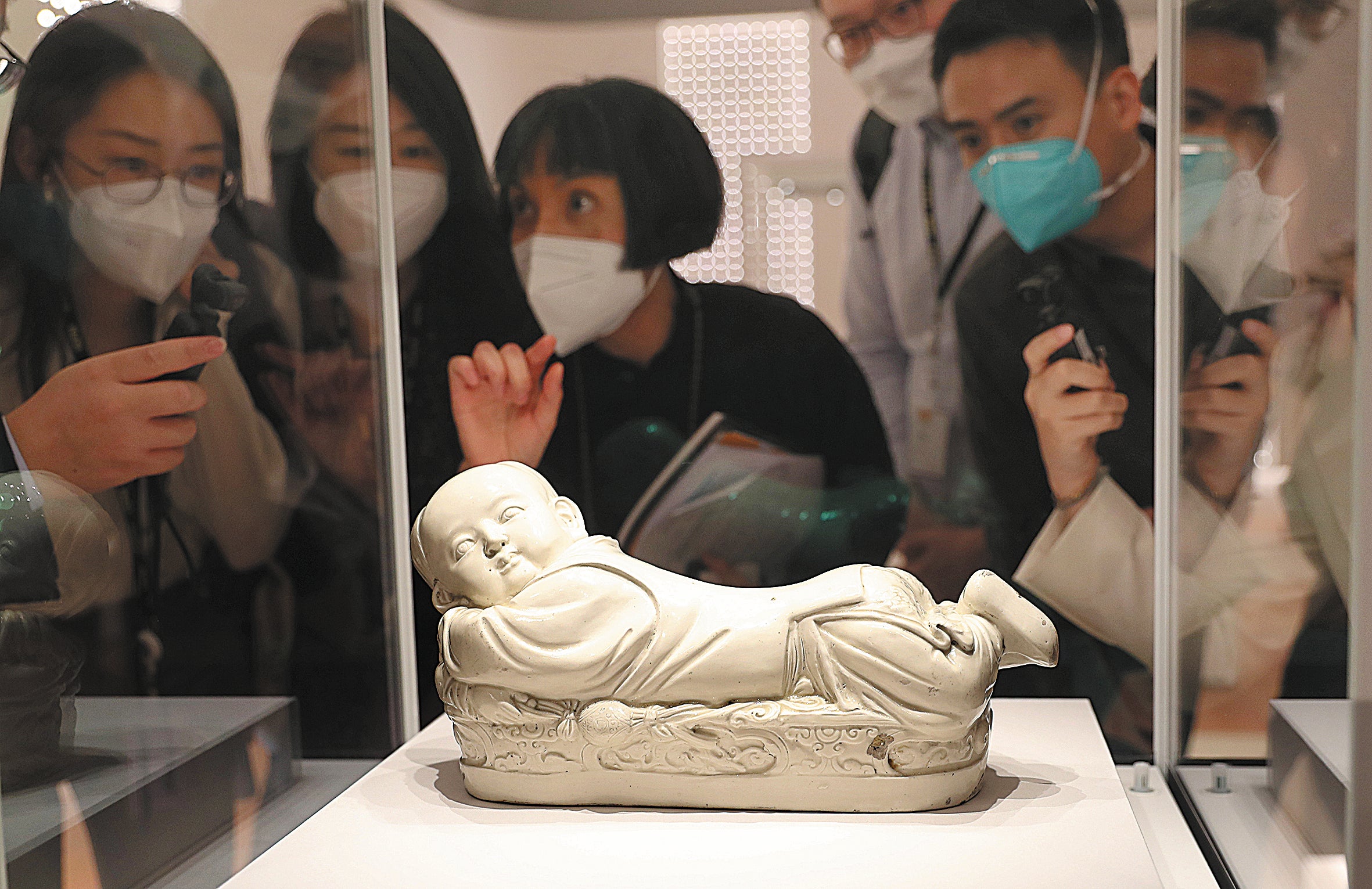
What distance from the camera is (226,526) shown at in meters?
2.78

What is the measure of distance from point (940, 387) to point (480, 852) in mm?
1686

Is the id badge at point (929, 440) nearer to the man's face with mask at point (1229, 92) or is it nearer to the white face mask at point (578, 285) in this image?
the white face mask at point (578, 285)

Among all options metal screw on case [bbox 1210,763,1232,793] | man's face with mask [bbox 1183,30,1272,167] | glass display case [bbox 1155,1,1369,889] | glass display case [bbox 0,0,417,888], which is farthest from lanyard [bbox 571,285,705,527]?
metal screw on case [bbox 1210,763,1232,793]

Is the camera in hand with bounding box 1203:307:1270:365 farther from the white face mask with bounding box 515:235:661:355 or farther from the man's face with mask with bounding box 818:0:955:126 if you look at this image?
the white face mask with bounding box 515:235:661:355

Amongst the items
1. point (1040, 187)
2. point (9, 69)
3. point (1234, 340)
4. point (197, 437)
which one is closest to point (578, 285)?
point (197, 437)

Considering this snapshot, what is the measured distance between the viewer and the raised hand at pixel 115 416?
78.2 inches

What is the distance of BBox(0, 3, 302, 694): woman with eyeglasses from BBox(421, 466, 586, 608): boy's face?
58cm

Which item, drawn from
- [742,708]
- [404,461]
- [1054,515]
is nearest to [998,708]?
[1054,515]

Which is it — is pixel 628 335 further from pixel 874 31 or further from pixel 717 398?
pixel 874 31

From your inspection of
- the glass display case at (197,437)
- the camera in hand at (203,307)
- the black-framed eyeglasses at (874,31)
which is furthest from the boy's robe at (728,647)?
the black-framed eyeglasses at (874,31)

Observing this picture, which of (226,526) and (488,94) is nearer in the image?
(226,526)

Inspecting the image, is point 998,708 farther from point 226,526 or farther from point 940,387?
point 226,526

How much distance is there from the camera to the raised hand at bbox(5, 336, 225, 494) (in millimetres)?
1985

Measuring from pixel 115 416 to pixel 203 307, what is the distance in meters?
0.40
